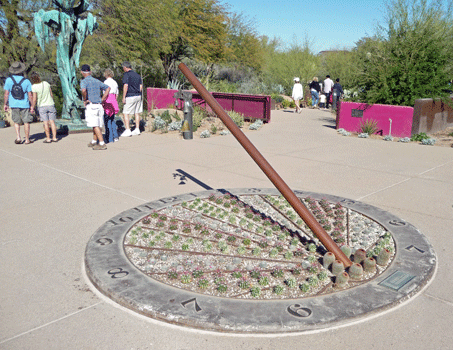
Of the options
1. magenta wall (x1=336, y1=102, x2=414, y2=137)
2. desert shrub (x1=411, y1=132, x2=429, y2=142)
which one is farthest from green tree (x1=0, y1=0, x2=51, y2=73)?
desert shrub (x1=411, y1=132, x2=429, y2=142)

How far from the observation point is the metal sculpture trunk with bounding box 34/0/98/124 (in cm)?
1123

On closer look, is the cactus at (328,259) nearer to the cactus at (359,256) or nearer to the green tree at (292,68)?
the cactus at (359,256)

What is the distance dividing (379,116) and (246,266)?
29.1ft

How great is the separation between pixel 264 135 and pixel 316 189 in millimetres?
5678

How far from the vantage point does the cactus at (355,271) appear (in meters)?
3.52

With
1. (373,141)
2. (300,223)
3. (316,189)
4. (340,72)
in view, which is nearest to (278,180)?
(300,223)

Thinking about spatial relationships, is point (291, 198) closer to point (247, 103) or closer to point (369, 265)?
point (369, 265)

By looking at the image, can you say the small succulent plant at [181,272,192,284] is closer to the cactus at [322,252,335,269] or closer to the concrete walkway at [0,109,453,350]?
the concrete walkway at [0,109,453,350]

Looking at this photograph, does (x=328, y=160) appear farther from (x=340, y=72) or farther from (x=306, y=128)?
(x=340, y=72)

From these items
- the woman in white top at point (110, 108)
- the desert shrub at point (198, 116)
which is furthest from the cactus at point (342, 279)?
the desert shrub at point (198, 116)

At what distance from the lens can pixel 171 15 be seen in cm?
2112

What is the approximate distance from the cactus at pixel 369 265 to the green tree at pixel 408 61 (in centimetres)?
884

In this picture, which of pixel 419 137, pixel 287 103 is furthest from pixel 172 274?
pixel 287 103

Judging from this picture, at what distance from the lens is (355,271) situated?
11.5 feet
